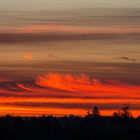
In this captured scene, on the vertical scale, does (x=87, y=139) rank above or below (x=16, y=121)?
below

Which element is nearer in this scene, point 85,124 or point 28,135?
point 28,135

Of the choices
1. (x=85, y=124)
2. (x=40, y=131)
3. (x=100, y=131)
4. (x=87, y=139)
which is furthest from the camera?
(x=85, y=124)

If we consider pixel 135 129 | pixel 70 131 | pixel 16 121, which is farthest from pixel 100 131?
pixel 16 121

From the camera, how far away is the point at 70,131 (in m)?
166

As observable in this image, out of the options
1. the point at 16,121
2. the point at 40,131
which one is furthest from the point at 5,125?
the point at 16,121

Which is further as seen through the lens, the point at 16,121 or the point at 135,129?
the point at 16,121

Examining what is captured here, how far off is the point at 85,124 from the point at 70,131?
22.5 metres

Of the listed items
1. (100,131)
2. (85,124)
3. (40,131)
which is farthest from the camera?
(85,124)

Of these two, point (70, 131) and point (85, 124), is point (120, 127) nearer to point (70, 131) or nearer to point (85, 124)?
point (85, 124)

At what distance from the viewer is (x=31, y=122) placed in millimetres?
199750

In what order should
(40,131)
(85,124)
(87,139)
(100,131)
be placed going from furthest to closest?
(85,124), (40,131), (100,131), (87,139)

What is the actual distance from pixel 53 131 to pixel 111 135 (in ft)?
63.6

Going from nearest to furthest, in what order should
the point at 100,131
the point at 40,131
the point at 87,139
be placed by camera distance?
the point at 87,139 → the point at 100,131 → the point at 40,131

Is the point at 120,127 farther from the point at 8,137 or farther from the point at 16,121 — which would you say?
the point at 8,137
